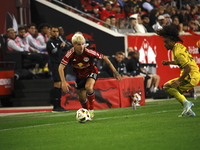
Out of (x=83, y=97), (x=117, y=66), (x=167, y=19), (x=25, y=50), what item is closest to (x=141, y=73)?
(x=117, y=66)

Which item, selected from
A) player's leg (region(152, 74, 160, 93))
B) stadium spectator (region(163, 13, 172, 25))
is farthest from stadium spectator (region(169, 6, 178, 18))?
player's leg (region(152, 74, 160, 93))

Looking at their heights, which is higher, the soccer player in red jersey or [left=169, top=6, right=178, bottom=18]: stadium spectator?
[left=169, top=6, right=178, bottom=18]: stadium spectator

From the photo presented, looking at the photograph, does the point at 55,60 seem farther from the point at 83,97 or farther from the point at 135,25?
the point at 135,25

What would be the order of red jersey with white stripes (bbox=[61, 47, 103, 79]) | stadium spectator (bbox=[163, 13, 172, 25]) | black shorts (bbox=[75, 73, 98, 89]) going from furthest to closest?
stadium spectator (bbox=[163, 13, 172, 25])
black shorts (bbox=[75, 73, 98, 89])
red jersey with white stripes (bbox=[61, 47, 103, 79])

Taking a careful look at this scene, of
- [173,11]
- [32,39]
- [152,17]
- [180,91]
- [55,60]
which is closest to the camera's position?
[180,91]

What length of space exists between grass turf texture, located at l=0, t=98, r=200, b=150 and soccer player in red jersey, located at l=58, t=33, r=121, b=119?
2.31 ft

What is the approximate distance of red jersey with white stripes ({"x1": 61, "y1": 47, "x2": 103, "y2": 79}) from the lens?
496 inches

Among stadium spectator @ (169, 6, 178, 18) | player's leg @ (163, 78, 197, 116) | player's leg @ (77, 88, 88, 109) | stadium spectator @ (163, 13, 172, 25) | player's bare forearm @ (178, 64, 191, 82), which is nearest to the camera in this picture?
player's bare forearm @ (178, 64, 191, 82)

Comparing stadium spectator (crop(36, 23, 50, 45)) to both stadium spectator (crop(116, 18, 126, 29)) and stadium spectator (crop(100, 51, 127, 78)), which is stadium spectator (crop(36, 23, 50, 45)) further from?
stadium spectator (crop(116, 18, 126, 29))

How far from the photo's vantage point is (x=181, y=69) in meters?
11.9

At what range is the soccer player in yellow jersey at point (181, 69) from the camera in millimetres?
11748

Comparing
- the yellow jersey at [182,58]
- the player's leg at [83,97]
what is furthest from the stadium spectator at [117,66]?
the yellow jersey at [182,58]

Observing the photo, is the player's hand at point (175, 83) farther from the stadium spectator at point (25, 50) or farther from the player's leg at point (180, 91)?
the stadium spectator at point (25, 50)

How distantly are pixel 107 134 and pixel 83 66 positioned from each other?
3399 millimetres
